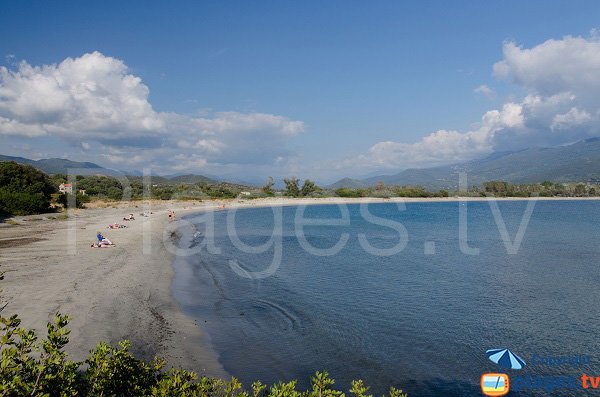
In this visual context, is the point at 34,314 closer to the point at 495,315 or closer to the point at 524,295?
the point at 495,315

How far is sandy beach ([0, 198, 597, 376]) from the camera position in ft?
37.7

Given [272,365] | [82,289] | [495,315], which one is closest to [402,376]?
[272,365]

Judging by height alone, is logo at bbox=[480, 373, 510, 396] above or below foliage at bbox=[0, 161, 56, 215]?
below

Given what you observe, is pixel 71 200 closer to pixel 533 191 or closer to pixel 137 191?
pixel 137 191

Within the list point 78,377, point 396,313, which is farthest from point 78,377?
point 396,313

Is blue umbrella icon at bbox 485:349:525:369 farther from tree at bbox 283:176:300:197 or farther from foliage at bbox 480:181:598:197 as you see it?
foliage at bbox 480:181:598:197

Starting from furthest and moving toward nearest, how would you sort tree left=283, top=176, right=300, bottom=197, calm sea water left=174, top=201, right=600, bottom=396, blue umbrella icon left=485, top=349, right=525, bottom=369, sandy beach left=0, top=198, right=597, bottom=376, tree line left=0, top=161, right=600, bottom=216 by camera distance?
1. tree left=283, top=176, right=300, bottom=197
2. tree line left=0, top=161, right=600, bottom=216
3. sandy beach left=0, top=198, right=597, bottom=376
4. calm sea water left=174, top=201, right=600, bottom=396
5. blue umbrella icon left=485, top=349, right=525, bottom=369

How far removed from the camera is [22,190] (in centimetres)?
4522

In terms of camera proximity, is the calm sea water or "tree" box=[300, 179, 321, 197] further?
"tree" box=[300, 179, 321, 197]

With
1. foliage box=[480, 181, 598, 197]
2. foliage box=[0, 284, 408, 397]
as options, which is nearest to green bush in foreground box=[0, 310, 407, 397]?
foliage box=[0, 284, 408, 397]

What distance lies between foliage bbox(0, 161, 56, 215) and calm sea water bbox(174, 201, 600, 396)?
85.4 ft

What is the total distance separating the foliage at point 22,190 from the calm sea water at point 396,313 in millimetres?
26015

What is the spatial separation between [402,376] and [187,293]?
1133 cm

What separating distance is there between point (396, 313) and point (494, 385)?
649cm
